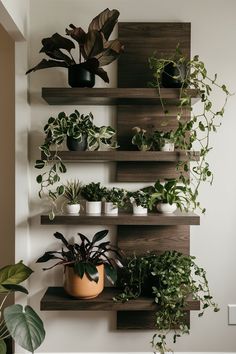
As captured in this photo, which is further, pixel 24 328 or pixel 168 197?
pixel 168 197

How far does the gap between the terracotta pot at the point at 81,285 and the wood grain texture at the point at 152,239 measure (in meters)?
0.26

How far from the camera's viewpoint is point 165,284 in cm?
205

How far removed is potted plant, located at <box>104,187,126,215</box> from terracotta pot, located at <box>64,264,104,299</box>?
1.03ft

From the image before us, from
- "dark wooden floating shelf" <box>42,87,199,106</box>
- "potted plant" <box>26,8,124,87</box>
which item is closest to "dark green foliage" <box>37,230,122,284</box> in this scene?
"dark wooden floating shelf" <box>42,87,199,106</box>

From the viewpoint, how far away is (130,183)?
7.59ft

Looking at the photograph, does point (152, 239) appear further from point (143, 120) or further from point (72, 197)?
point (143, 120)

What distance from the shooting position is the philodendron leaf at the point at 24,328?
1.71m

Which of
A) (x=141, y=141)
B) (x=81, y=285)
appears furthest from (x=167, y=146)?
(x=81, y=285)

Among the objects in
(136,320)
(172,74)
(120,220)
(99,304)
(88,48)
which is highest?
(88,48)

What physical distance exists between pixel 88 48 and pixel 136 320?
159 centimetres

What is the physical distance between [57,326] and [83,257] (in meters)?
0.53

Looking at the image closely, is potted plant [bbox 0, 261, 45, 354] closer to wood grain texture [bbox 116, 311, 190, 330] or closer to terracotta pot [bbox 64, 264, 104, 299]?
terracotta pot [bbox 64, 264, 104, 299]

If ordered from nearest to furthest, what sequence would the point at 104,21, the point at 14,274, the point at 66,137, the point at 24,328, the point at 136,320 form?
the point at 24,328, the point at 14,274, the point at 104,21, the point at 66,137, the point at 136,320

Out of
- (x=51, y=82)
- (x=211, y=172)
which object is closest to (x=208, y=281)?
(x=211, y=172)
